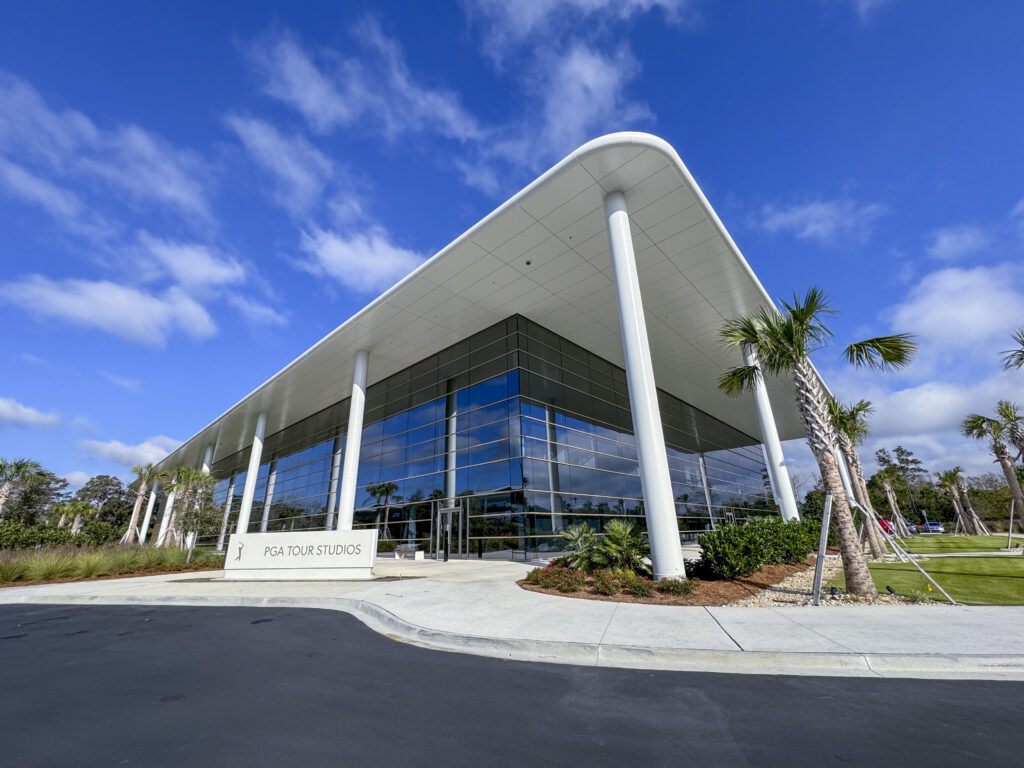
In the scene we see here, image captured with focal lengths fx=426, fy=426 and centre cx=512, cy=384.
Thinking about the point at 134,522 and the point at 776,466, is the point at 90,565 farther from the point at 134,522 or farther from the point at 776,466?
the point at 134,522

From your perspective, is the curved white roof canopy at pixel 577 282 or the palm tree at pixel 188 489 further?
the palm tree at pixel 188 489

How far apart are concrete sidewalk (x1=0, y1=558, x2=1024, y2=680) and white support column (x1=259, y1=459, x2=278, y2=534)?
3076cm

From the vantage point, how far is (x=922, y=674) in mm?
4309

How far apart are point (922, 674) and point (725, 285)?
16002 mm

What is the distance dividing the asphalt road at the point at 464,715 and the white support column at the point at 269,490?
33.9m

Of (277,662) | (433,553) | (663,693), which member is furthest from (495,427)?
(663,693)

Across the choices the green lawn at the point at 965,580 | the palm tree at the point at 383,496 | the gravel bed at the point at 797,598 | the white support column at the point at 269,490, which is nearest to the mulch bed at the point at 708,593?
the gravel bed at the point at 797,598

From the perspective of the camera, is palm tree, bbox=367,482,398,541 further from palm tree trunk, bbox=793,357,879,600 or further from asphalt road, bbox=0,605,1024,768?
palm tree trunk, bbox=793,357,879,600

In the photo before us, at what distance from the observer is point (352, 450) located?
2111 cm

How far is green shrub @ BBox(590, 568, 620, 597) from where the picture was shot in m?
9.06

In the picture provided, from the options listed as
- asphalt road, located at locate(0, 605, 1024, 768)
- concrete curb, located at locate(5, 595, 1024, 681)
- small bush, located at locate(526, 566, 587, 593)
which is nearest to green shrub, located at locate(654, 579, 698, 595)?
small bush, located at locate(526, 566, 587, 593)

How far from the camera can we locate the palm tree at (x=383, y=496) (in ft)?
79.8

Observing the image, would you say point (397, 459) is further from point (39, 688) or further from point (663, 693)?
point (663, 693)

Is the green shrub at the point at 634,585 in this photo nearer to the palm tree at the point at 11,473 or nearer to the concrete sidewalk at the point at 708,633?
the concrete sidewalk at the point at 708,633
